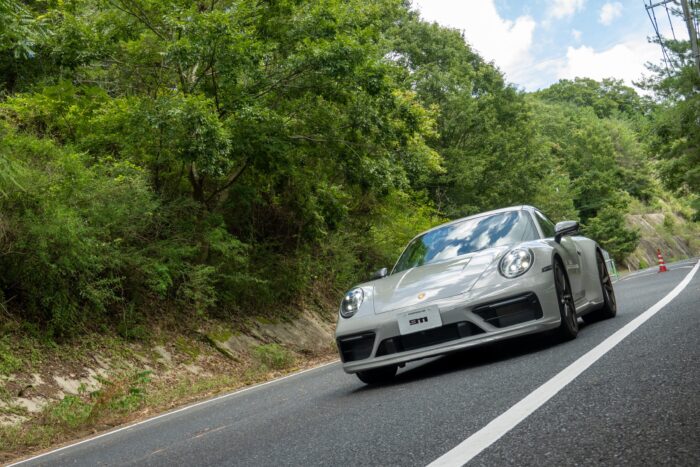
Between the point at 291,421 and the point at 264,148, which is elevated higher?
the point at 264,148

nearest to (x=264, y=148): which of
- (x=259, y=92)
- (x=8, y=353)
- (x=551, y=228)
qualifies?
(x=259, y=92)

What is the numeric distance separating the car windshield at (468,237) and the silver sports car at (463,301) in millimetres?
14

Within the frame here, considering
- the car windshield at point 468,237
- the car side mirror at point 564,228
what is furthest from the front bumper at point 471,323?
the car side mirror at point 564,228

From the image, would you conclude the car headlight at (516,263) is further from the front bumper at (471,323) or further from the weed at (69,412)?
the weed at (69,412)

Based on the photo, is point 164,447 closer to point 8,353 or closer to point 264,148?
point 8,353

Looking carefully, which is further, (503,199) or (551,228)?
(503,199)

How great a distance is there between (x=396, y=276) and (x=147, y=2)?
9160 mm

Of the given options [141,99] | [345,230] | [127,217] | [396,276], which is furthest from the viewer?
[345,230]

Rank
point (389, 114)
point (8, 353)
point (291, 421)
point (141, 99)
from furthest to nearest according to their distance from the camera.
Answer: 1. point (389, 114)
2. point (141, 99)
3. point (8, 353)
4. point (291, 421)

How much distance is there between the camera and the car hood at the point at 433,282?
5965 mm

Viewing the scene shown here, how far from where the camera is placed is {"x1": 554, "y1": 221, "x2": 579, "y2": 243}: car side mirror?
7.00 m

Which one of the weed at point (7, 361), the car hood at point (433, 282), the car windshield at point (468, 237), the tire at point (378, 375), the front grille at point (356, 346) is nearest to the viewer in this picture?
the car hood at point (433, 282)

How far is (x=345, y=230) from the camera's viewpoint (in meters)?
20.7

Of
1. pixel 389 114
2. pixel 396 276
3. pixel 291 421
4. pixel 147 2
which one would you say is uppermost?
pixel 147 2
